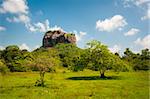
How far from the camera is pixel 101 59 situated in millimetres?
56625

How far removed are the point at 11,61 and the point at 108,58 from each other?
40423 millimetres

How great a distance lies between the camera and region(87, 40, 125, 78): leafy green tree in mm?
56153

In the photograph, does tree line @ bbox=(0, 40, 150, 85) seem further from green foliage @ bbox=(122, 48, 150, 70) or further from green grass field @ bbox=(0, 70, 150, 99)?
green grass field @ bbox=(0, 70, 150, 99)

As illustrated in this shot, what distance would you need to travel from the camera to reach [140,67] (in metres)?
90.2

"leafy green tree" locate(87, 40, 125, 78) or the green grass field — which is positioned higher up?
"leafy green tree" locate(87, 40, 125, 78)

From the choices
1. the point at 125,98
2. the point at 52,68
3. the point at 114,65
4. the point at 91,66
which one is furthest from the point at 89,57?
the point at 125,98

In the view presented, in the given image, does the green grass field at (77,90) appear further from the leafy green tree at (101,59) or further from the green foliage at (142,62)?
the green foliage at (142,62)

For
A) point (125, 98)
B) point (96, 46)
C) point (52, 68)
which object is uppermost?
point (96, 46)

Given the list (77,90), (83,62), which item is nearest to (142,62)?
(83,62)

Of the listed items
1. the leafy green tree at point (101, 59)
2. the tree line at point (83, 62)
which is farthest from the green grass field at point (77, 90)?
the leafy green tree at point (101, 59)

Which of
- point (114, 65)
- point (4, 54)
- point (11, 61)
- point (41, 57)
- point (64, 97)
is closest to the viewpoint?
point (64, 97)

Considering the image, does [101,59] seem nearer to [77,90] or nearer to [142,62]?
[77,90]

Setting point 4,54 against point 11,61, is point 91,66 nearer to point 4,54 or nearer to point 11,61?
point 11,61

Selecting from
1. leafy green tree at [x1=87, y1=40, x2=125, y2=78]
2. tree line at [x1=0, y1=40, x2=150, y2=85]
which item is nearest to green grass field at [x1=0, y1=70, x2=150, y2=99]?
tree line at [x1=0, y1=40, x2=150, y2=85]
